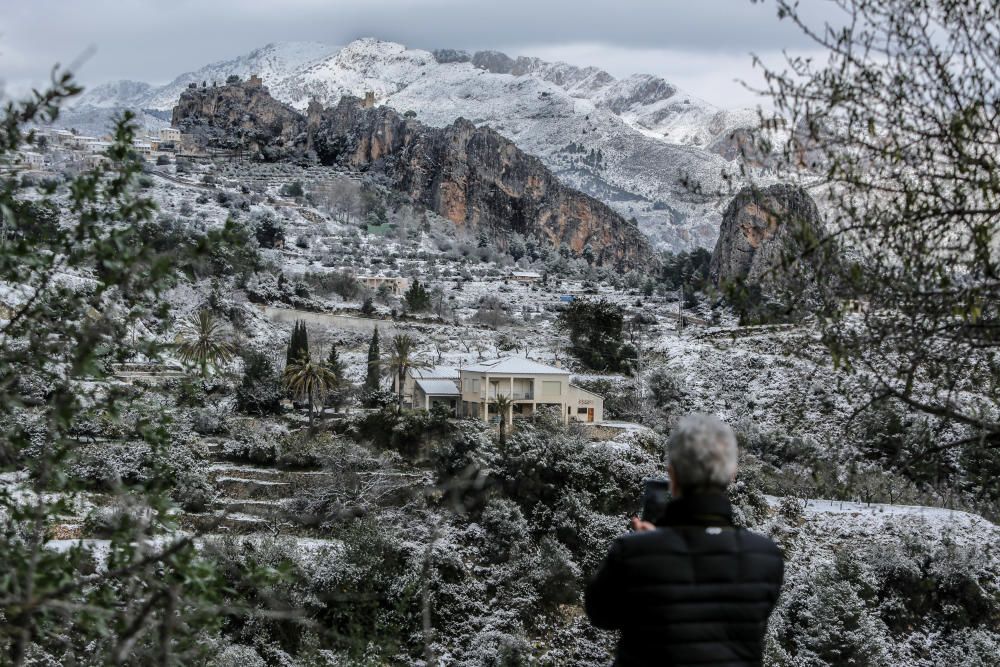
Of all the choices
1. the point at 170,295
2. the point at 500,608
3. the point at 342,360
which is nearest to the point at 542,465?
the point at 500,608

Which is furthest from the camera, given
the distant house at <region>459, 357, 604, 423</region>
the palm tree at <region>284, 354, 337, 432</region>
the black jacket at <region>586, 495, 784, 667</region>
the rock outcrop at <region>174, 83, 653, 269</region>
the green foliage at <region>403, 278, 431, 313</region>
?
the rock outcrop at <region>174, 83, 653, 269</region>

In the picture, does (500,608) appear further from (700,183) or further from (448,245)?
(448,245)

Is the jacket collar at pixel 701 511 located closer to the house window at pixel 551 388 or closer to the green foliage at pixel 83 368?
the green foliage at pixel 83 368

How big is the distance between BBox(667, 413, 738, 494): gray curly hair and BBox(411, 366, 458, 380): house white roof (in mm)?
30157

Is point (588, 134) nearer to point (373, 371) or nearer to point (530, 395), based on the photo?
point (373, 371)

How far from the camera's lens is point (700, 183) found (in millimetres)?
5426

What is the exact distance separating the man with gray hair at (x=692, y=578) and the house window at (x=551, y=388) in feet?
89.8

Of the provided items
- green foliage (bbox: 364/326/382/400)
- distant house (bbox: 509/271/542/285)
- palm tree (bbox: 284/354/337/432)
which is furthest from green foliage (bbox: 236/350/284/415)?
distant house (bbox: 509/271/542/285)

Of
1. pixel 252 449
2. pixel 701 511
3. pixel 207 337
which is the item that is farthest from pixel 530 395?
pixel 701 511

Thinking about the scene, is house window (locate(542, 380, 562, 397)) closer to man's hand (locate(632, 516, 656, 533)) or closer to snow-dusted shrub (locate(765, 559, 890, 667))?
snow-dusted shrub (locate(765, 559, 890, 667))

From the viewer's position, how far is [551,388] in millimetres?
29734

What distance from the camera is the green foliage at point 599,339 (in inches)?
1496

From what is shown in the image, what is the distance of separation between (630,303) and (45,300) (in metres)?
56.3

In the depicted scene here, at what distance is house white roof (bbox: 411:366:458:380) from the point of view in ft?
107
